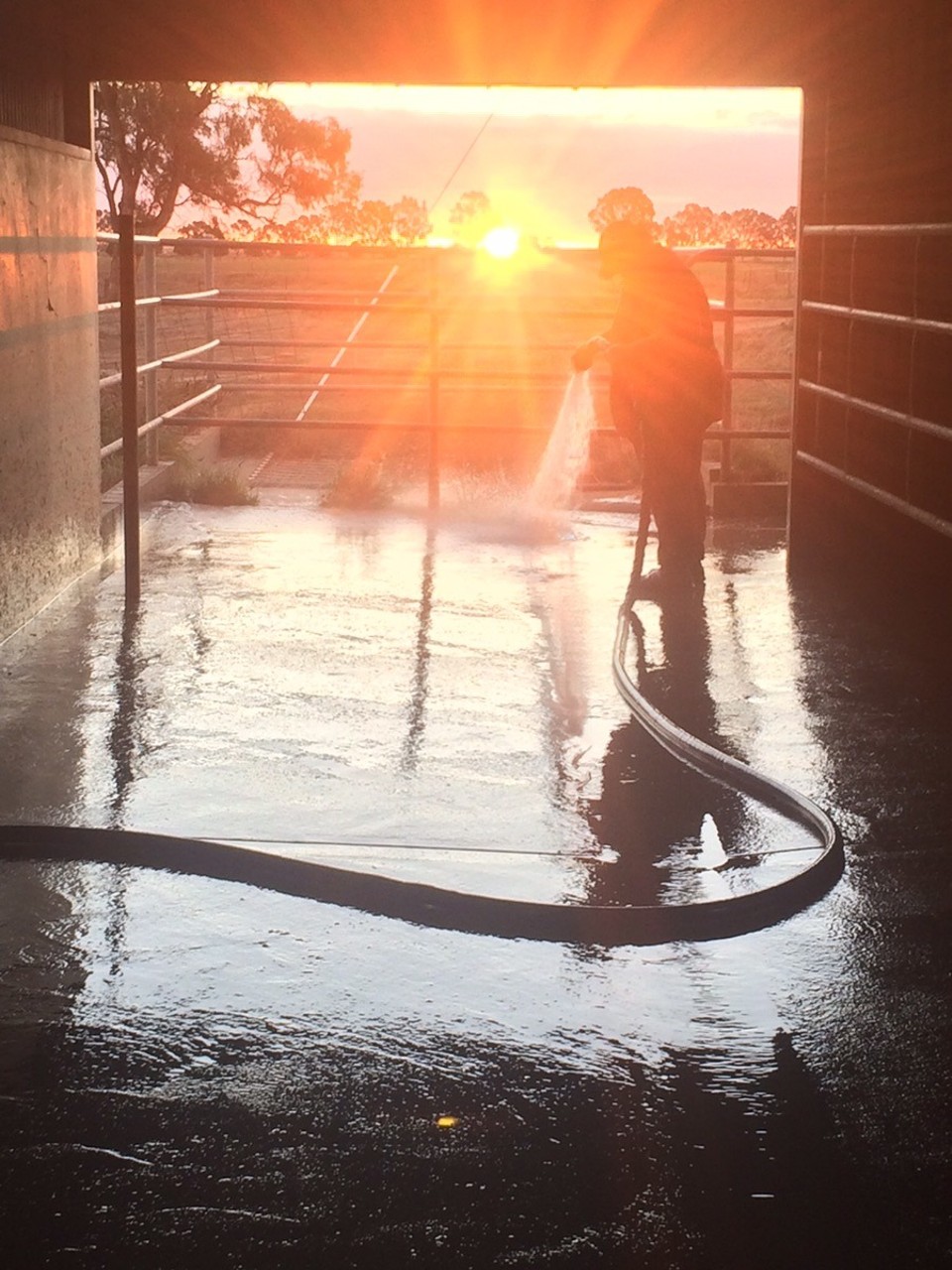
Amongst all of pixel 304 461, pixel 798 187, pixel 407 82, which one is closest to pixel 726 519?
pixel 798 187

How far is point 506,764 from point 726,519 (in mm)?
6321

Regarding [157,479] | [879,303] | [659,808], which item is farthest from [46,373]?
[659,808]

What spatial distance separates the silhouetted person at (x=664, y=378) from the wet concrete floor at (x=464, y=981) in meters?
1.42

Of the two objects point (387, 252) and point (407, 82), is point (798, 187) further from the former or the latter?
point (387, 252)

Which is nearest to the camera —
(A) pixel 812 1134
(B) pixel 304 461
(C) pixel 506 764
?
(A) pixel 812 1134

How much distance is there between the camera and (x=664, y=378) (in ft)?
25.6

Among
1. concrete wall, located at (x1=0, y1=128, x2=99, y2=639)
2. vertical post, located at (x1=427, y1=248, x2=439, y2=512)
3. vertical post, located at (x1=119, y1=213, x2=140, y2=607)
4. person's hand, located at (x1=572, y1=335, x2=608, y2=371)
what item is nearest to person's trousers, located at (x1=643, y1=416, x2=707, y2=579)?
person's hand, located at (x1=572, y1=335, x2=608, y2=371)

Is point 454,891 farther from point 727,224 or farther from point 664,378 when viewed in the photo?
point 727,224

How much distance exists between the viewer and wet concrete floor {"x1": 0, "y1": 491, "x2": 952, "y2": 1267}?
2.61m

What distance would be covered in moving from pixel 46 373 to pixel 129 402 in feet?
1.27

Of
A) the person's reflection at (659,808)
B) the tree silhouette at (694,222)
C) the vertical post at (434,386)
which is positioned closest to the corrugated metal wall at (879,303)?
the person's reflection at (659,808)

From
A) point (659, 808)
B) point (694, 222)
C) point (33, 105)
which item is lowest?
point (659, 808)

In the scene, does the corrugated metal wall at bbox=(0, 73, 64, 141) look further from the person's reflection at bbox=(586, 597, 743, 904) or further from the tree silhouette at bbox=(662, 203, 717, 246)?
the tree silhouette at bbox=(662, 203, 717, 246)

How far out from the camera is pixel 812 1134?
285 cm
